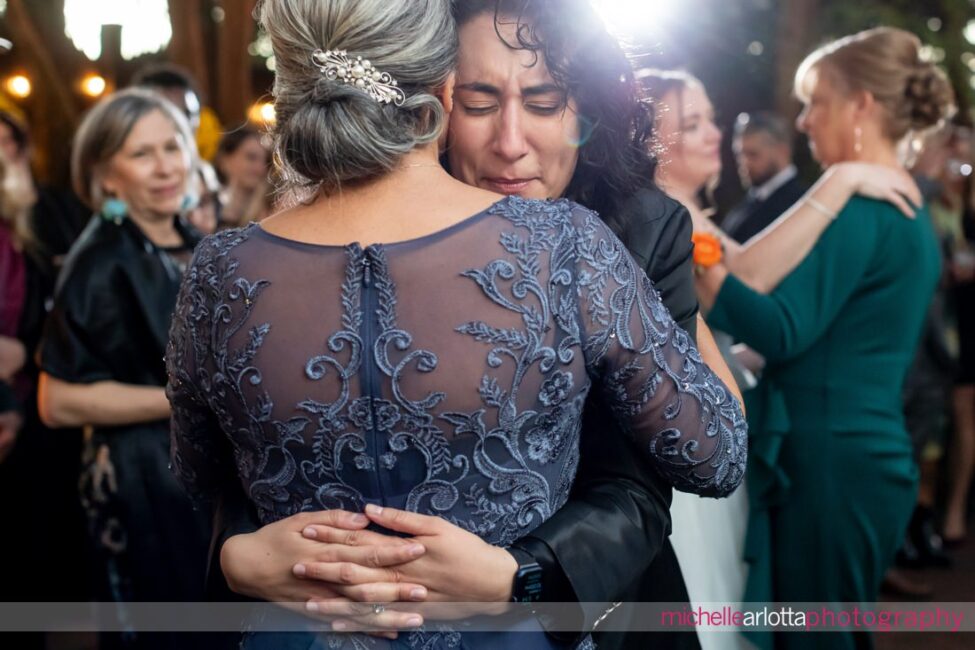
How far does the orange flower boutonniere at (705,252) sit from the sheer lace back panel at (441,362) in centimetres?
160

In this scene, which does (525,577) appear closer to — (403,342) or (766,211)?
(403,342)

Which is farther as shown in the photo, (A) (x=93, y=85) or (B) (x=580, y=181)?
(A) (x=93, y=85)

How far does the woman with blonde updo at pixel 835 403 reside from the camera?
11.1ft

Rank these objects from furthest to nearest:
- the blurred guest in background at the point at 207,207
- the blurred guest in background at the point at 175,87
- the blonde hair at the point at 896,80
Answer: the blurred guest in background at the point at 175,87 < the blurred guest in background at the point at 207,207 < the blonde hair at the point at 896,80

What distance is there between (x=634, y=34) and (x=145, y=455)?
7.37 feet

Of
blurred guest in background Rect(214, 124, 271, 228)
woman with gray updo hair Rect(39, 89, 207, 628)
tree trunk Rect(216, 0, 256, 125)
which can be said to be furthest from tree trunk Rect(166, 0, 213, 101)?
woman with gray updo hair Rect(39, 89, 207, 628)

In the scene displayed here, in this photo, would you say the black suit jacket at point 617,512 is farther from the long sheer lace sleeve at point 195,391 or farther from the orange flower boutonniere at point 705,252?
the orange flower boutonniere at point 705,252

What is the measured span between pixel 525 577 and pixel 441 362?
1.31 ft

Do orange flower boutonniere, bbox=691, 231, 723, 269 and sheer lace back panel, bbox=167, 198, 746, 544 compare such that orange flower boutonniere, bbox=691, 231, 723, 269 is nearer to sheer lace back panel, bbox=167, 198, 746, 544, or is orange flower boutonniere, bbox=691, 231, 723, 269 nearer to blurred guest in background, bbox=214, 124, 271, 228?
sheer lace back panel, bbox=167, 198, 746, 544

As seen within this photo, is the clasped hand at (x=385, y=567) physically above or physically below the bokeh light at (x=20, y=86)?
below

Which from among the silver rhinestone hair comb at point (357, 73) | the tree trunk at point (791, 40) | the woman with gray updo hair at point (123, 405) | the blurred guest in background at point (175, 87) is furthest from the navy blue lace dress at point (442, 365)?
the tree trunk at point (791, 40)

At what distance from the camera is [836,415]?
11.2ft

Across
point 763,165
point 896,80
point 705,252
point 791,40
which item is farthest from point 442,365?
point 791,40

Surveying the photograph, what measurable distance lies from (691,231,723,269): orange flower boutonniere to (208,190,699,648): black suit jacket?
46.6 inches
